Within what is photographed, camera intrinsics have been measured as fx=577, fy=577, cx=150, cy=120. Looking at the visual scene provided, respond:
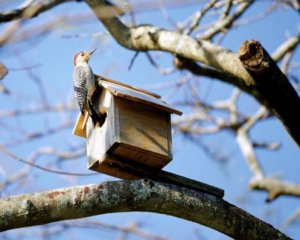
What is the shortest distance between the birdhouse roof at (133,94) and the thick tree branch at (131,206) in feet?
2.15

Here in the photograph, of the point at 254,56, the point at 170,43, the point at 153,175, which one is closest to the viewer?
the point at 254,56

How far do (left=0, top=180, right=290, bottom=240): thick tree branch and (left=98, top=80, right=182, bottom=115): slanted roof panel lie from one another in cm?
65

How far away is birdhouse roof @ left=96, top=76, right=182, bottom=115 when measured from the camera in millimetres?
3603

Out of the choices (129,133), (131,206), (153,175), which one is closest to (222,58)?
(129,133)

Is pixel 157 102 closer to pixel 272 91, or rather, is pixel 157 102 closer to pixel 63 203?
pixel 272 91

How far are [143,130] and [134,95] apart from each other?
23 centimetres

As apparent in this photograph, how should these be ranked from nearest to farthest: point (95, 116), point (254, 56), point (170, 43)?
point (254, 56) → point (95, 116) → point (170, 43)

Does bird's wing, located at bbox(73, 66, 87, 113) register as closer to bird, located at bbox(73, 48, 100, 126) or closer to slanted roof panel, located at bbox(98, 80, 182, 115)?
bird, located at bbox(73, 48, 100, 126)

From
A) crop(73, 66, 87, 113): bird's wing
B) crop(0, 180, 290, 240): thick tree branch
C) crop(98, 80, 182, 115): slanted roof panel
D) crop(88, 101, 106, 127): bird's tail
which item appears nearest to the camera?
crop(0, 180, 290, 240): thick tree branch

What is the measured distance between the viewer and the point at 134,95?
362cm

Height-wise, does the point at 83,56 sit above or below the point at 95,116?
above

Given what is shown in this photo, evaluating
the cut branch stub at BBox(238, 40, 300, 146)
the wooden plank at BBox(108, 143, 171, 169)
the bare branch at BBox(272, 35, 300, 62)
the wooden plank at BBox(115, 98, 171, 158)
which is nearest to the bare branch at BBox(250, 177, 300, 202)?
the bare branch at BBox(272, 35, 300, 62)

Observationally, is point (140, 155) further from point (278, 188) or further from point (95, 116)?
point (278, 188)

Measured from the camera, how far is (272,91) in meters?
3.52
